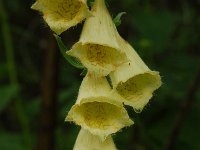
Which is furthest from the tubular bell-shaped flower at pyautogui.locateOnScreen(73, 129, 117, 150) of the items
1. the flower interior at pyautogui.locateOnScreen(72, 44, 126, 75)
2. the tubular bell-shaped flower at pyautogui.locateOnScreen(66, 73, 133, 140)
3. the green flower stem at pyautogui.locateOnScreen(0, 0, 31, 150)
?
the green flower stem at pyautogui.locateOnScreen(0, 0, 31, 150)

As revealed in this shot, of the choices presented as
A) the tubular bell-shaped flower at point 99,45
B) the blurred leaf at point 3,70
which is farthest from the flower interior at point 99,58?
the blurred leaf at point 3,70

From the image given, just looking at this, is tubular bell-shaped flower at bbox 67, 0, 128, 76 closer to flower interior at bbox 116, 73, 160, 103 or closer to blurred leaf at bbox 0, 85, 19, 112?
flower interior at bbox 116, 73, 160, 103

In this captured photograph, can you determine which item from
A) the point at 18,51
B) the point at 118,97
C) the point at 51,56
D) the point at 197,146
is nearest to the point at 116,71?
the point at 118,97

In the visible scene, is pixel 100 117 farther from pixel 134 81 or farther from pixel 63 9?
pixel 63 9

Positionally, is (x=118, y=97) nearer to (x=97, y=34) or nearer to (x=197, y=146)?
(x=97, y=34)

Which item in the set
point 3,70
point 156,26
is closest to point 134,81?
point 3,70

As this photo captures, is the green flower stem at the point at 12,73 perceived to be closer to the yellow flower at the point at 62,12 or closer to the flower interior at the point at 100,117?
the flower interior at the point at 100,117

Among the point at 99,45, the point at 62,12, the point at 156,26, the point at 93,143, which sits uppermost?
the point at 62,12
